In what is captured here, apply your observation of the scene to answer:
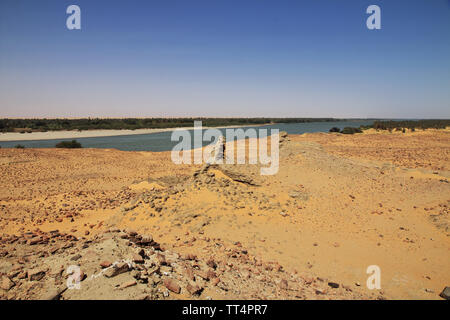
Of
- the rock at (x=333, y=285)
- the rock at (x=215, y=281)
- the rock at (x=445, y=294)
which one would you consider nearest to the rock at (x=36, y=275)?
the rock at (x=215, y=281)

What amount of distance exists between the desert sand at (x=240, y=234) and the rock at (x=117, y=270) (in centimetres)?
2

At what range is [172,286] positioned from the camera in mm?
3469

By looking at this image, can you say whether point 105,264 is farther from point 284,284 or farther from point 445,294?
point 445,294

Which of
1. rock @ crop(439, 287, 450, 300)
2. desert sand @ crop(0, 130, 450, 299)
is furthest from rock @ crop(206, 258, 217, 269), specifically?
rock @ crop(439, 287, 450, 300)

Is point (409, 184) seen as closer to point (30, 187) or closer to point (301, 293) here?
point (301, 293)

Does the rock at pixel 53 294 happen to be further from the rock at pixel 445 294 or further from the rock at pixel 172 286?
the rock at pixel 445 294

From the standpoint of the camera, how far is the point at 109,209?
878 centimetres

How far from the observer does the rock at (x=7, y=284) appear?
326 centimetres

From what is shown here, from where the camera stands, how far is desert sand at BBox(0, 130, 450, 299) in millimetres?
3723

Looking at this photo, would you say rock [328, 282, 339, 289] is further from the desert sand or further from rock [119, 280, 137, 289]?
rock [119, 280, 137, 289]

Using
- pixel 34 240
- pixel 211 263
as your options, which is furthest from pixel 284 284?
pixel 34 240

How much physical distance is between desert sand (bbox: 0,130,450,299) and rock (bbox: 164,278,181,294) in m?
0.02

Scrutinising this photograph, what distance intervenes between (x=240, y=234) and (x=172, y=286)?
2965 millimetres
